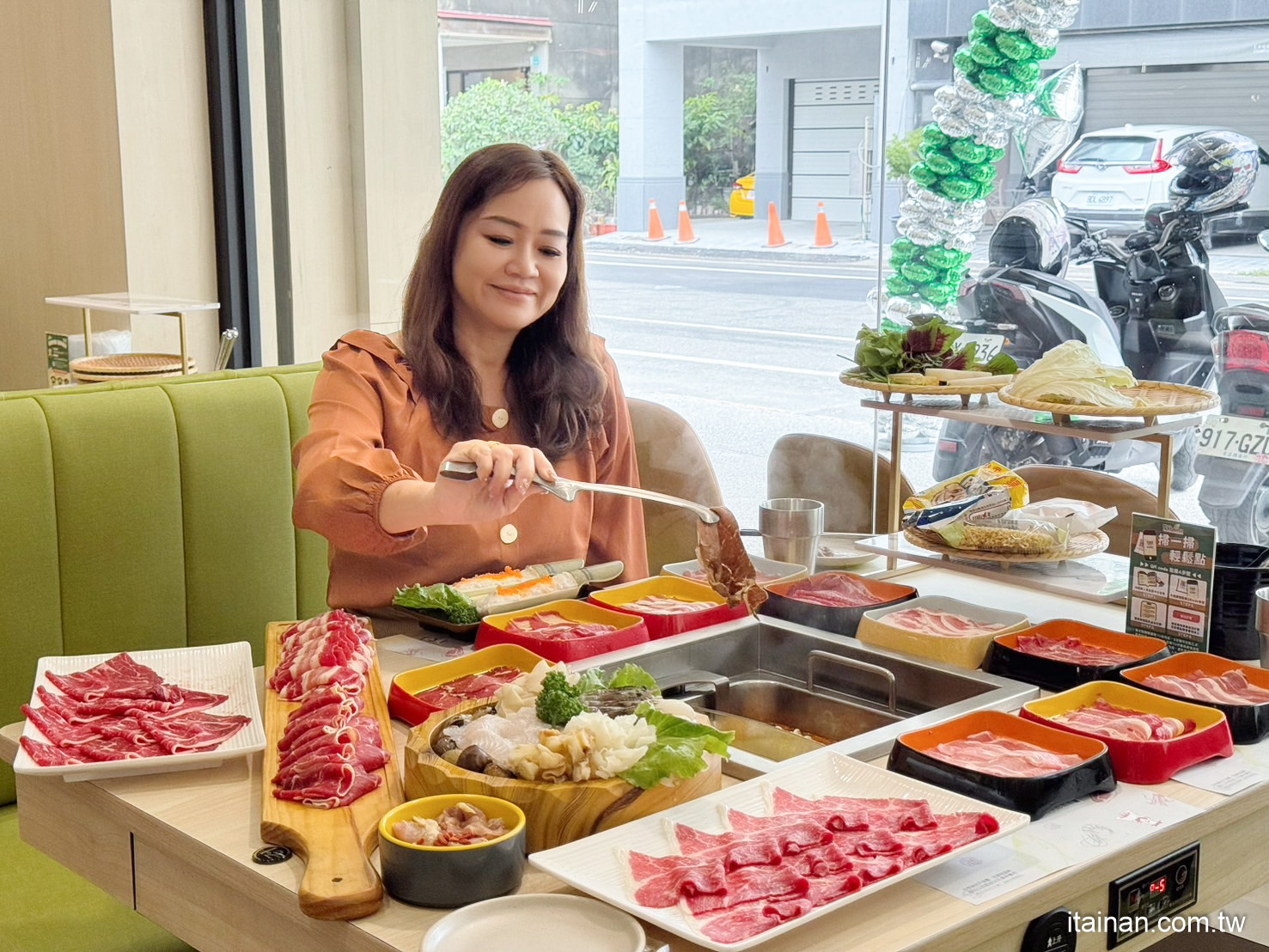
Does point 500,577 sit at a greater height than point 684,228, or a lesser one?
lesser

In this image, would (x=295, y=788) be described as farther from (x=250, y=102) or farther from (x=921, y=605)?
(x=250, y=102)

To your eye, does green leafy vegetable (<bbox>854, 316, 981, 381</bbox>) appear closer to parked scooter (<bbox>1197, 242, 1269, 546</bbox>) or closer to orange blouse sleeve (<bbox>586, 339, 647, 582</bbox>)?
orange blouse sleeve (<bbox>586, 339, 647, 582</bbox>)

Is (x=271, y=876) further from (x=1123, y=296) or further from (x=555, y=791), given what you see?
(x=1123, y=296)

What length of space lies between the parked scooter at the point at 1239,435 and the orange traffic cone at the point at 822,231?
0.94m

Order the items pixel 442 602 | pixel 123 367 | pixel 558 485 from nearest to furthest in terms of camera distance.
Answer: pixel 558 485
pixel 442 602
pixel 123 367

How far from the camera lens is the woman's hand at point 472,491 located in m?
1.63

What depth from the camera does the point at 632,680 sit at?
4.75 ft

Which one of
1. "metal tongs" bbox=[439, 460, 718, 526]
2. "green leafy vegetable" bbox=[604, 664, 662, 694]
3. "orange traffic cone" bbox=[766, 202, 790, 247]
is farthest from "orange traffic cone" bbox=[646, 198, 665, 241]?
"green leafy vegetable" bbox=[604, 664, 662, 694]

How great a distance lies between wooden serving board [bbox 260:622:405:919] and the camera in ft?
3.56

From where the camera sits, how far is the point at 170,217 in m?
3.63

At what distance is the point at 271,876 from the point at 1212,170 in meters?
2.16

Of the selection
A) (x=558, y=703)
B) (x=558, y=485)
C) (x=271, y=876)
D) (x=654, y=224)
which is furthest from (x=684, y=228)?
(x=271, y=876)

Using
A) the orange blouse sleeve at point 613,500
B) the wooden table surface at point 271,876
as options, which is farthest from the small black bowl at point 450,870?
the orange blouse sleeve at point 613,500

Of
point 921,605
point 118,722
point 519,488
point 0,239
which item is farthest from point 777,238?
point 0,239
